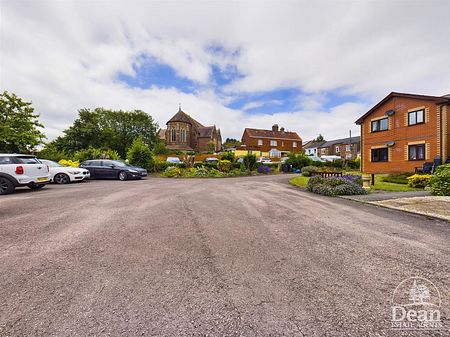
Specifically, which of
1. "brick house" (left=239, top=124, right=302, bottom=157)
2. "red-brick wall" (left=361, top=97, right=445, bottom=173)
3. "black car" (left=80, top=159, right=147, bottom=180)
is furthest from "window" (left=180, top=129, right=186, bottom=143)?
"red-brick wall" (left=361, top=97, right=445, bottom=173)

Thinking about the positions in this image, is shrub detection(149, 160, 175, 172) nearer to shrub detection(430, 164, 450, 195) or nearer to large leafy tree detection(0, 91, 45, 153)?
large leafy tree detection(0, 91, 45, 153)

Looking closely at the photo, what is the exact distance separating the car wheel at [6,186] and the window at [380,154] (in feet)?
84.4

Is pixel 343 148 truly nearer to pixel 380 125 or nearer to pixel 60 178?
pixel 380 125

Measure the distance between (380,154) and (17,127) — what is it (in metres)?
38.4

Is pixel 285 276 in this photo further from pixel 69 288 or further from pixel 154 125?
pixel 154 125

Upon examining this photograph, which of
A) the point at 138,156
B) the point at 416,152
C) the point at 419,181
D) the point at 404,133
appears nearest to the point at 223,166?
the point at 138,156

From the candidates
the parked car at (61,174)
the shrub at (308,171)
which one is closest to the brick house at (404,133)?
the shrub at (308,171)

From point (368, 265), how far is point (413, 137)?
19.5 metres

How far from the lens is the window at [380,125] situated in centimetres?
1878

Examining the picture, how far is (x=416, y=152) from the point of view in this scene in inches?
646

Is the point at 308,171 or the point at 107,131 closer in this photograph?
the point at 308,171

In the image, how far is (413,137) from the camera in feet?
53.9

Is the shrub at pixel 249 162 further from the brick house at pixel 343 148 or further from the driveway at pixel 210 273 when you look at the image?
the brick house at pixel 343 148

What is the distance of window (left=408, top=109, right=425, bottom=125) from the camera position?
1588 centimetres
